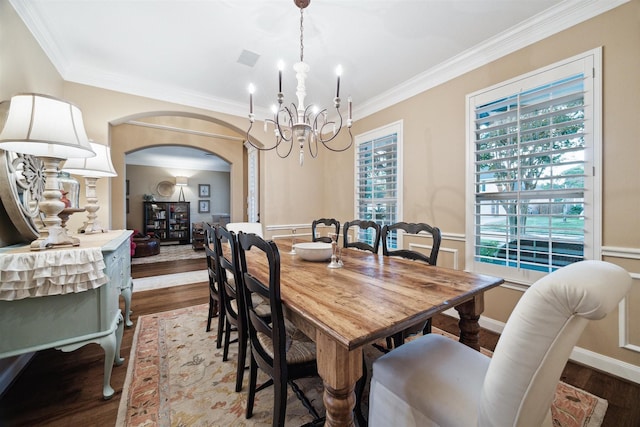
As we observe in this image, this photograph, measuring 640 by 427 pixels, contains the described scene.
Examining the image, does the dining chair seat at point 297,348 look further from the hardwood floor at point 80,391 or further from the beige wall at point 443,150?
the beige wall at point 443,150

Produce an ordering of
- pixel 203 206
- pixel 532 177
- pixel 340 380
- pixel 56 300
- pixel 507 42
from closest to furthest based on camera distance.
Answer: pixel 340 380 < pixel 56 300 < pixel 532 177 < pixel 507 42 < pixel 203 206

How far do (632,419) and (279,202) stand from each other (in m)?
3.89

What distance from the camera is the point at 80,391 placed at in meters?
1.63

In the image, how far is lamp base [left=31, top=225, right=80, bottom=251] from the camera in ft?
4.78

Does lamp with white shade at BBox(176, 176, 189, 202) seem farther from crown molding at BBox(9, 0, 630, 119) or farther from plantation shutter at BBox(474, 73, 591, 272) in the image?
plantation shutter at BBox(474, 73, 591, 272)

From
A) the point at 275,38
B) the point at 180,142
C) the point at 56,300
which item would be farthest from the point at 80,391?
the point at 180,142

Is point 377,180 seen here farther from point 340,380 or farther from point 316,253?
point 340,380

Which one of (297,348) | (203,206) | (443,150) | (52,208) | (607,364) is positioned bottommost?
(607,364)

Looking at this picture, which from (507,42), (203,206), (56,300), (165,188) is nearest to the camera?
(56,300)

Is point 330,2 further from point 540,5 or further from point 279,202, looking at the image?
point 279,202

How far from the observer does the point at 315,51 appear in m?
2.44

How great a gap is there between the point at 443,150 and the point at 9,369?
3.97m

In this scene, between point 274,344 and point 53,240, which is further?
point 53,240

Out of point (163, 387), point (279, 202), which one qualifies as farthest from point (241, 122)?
point (163, 387)
